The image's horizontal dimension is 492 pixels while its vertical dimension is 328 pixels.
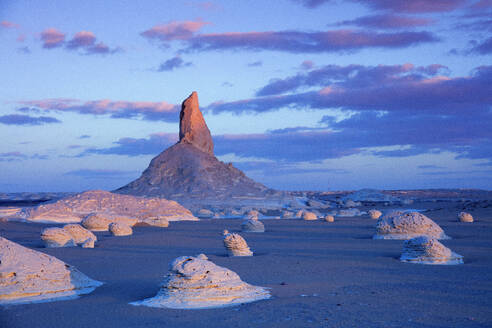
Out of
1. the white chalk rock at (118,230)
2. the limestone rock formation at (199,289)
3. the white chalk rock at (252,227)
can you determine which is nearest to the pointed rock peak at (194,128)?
the white chalk rock at (252,227)

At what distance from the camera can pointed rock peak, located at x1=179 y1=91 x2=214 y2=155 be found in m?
50.8

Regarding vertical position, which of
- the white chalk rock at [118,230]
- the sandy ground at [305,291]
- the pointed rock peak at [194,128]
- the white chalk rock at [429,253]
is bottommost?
the white chalk rock at [118,230]

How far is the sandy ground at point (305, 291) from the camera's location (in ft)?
19.7

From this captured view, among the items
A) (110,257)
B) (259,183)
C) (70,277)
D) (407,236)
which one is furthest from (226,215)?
(70,277)

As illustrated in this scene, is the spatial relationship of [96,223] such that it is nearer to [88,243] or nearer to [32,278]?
[88,243]

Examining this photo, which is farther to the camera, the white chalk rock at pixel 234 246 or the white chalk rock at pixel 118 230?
the white chalk rock at pixel 118 230

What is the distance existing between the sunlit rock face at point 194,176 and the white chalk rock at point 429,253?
3127 centimetres

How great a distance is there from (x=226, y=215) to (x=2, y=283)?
27.6 metres

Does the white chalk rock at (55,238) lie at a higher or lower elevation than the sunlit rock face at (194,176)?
lower

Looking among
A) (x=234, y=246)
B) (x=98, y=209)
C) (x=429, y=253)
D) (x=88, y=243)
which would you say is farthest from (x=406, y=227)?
(x=98, y=209)

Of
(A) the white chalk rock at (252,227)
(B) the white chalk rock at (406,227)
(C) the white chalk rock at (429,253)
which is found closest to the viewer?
(C) the white chalk rock at (429,253)

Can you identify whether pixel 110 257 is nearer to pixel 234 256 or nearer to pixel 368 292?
pixel 234 256

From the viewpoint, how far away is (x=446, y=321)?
5.81 metres

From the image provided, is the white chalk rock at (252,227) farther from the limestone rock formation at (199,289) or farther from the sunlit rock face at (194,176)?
the sunlit rock face at (194,176)
